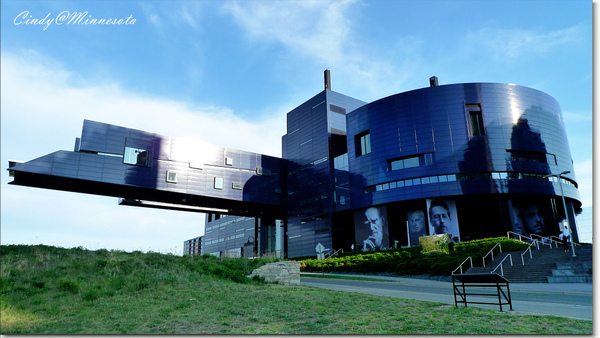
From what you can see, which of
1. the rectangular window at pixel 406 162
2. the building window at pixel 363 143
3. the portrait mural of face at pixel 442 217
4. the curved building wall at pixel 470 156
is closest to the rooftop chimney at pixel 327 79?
the building window at pixel 363 143

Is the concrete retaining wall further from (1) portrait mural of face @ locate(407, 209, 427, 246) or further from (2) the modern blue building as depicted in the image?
(1) portrait mural of face @ locate(407, 209, 427, 246)

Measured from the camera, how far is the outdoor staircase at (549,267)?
24.4 meters

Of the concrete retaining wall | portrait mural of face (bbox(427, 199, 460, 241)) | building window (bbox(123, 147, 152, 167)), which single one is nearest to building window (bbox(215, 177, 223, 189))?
building window (bbox(123, 147, 152, 167))

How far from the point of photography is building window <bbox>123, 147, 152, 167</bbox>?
54531mm

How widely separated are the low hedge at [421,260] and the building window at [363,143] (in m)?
22.2

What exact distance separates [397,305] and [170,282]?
350 inches

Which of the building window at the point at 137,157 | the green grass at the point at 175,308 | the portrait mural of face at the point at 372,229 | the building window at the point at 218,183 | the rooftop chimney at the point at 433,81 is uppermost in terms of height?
the rooftop chimney at the point at 433,81

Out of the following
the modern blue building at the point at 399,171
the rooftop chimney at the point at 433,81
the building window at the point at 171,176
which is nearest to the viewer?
the modern blue building at the point at 399,171

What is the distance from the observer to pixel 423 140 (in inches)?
2174

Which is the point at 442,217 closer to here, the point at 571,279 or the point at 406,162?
the point at 406,162

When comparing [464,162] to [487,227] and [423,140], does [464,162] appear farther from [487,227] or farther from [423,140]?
[487,227]

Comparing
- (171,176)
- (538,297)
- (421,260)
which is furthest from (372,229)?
(538,297)

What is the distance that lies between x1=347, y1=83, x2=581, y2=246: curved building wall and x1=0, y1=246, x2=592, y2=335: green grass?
43006mm

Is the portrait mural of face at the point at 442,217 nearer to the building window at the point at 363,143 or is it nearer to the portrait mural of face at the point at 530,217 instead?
the portrait mural of face at the point at 530,217
